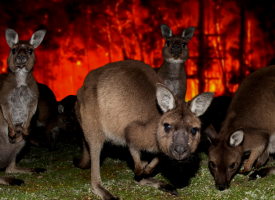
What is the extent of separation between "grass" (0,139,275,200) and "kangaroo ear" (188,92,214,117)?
0.73 metres

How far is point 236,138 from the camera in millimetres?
4031

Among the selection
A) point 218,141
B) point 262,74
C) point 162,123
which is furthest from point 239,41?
point 162,123

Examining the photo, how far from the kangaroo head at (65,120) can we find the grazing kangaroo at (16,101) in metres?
3.12

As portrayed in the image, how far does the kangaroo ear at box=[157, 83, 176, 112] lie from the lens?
135 inches

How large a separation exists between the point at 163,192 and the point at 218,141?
1.01m

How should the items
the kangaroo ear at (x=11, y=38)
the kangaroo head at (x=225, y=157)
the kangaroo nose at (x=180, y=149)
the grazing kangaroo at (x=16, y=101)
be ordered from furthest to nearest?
the kangaroo ear at (x=11, y=38), the grazing kangaroo at (x=16, y=101), the kangaroo head at (x=225, y=157), the kangaroo nose at (x=180, y=149)

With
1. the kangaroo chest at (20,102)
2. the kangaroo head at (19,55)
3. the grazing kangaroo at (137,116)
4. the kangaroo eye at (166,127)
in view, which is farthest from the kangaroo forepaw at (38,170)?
the kangaroo eye at (166,127)

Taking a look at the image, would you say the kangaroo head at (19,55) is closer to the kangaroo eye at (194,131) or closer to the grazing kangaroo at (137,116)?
the grazing kangaroo at (137,116)

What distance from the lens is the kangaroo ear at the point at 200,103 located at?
340cm

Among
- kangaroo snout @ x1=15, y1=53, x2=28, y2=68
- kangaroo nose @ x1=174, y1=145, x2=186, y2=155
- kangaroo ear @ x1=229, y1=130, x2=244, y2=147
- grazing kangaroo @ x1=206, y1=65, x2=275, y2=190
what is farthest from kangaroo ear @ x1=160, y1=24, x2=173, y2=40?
kangaroo nose @ x1=174, y1=145, x2=186, y2=155

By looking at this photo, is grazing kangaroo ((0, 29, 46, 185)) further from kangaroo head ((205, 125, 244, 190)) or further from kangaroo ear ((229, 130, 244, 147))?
kangaroo ear ((229, 130, 244, 147))

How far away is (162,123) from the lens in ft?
11.4

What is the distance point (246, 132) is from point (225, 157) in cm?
56

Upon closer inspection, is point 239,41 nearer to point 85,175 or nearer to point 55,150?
point 55,150
